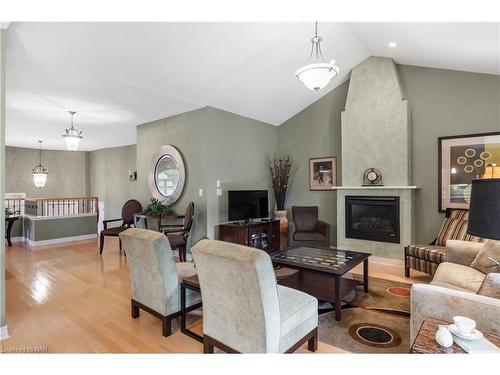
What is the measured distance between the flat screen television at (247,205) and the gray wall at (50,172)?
741cm

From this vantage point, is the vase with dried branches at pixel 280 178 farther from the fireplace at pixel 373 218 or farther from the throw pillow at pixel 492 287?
the throw pillow at pixel 492 287

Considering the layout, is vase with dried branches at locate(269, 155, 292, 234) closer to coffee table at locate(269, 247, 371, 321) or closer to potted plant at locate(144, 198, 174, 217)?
potted plant at locate(144, 198, 174, 217)

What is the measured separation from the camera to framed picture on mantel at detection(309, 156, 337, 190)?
5633mm

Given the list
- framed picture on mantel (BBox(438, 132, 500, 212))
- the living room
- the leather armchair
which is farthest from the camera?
the leather armchair

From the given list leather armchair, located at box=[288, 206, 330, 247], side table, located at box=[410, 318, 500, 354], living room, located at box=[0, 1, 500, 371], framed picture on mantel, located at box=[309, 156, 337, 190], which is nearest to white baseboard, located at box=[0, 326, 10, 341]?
living room, located at box=[0, 1, 500, 371]

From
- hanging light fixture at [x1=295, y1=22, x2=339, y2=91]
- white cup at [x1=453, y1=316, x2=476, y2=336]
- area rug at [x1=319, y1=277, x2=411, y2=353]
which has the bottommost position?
area rug at [x1=319, y1=277, x2=411, y2=353]

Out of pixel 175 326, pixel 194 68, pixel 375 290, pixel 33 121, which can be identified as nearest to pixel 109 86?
pixel 194 68

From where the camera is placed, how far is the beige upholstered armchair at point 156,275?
7.79 ft

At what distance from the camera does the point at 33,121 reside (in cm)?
566

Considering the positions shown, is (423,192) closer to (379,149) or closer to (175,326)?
(379,149)

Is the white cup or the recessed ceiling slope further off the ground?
the recessed ceiling slope

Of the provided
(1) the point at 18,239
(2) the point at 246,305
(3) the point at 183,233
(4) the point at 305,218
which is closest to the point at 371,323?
(2) the point at 246,305

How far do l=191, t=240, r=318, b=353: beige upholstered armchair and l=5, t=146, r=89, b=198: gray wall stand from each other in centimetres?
945

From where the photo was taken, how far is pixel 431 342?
135 centimetres
